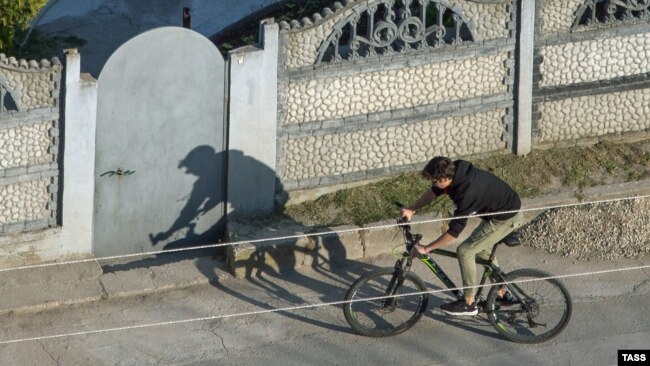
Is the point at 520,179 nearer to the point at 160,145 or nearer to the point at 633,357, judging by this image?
the point at 633,357

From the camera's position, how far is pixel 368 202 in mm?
12539

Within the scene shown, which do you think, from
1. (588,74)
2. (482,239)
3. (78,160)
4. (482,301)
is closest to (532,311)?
(482,301)

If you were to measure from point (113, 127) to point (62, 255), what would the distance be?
1.20 m

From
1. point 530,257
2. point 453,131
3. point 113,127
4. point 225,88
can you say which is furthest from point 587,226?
point 113,127

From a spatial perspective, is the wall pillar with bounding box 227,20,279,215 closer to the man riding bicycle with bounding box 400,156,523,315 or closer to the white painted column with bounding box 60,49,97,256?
the white painted column with bounding box 60,49,97,256

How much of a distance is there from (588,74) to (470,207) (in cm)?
319

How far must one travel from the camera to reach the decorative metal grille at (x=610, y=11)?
42.3 feet

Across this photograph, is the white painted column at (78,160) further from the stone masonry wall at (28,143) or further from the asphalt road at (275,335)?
the asphalt road at (275,335)

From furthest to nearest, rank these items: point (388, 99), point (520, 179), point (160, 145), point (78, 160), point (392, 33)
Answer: point (520, 179) < point (388, 99) < point (392, 33) < point (160, 145) < point (78, 160)

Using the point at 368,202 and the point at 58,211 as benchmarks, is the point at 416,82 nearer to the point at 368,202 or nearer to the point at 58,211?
the point at 368,202

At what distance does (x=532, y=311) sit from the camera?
10.9 m

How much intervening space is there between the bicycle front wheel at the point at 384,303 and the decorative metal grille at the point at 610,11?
11.1 feet

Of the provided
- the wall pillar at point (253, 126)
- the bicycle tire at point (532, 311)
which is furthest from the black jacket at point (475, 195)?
the wall pillar at point (253, 126)

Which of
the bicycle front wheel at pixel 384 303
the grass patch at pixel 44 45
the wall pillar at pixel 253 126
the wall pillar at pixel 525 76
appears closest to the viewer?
the bicycle front wheel at pixel 384 303
